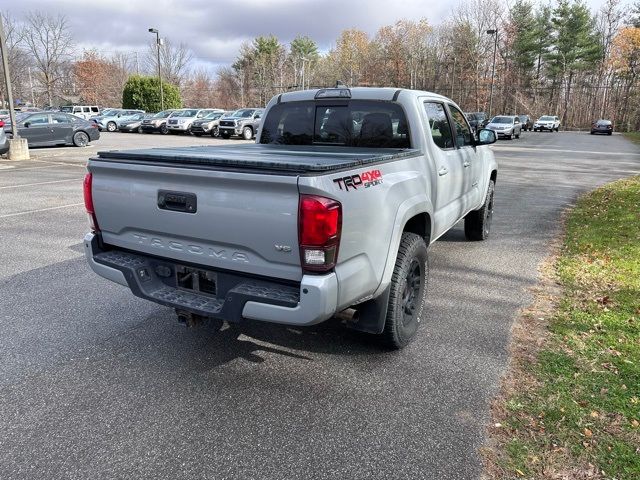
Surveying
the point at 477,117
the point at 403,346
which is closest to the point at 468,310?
the point at 403,346

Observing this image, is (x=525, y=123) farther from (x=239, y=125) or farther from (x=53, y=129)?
(x=53, y=129)

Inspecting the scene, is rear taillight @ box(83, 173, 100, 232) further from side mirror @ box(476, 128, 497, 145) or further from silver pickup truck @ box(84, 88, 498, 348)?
side mirror @ box(476, 128, 497, 145)

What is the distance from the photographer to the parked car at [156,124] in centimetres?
3231

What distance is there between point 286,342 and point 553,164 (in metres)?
17.5

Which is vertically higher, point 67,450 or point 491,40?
point 491,40

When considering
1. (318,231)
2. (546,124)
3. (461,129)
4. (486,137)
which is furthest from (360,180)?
(546,124)

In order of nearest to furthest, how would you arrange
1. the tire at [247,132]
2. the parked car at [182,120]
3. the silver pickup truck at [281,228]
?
the silver pickup truck at [281,228]
the tire at [247,132]
the parked car at [182,120]

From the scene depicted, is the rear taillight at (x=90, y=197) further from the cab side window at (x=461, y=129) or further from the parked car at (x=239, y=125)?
the parked car at (x=239, y=125)

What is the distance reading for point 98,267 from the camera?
11.9 ft

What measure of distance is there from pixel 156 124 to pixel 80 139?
35.5 ft

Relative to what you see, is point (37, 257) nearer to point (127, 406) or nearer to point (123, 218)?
point (123, 218)

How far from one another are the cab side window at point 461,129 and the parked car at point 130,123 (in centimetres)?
3161

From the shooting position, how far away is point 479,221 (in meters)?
6.89

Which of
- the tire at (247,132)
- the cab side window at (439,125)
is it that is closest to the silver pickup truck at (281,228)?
the cab side window at (439,125)
